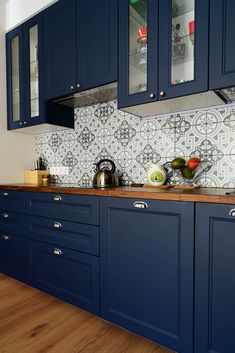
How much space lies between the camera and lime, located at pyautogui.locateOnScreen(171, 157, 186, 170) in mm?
1627

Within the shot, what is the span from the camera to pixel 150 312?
132 cm

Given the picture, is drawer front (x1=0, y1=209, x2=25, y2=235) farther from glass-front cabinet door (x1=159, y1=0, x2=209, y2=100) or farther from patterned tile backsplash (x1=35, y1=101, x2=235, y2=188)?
glass-front cabinet door (x1=159, y1=0, x2=209, y2=100)

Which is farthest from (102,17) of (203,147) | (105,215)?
(105,215)

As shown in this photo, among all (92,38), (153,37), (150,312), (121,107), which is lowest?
(150,312)

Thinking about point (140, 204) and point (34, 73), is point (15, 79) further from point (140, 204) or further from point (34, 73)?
point (140, 204)

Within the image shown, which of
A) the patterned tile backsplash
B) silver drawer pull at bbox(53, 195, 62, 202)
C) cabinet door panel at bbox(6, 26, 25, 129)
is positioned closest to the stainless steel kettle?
the patterned tile backsplash

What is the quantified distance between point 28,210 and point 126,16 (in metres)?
1.67

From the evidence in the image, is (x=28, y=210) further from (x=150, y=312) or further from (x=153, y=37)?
(x=153, y=37)

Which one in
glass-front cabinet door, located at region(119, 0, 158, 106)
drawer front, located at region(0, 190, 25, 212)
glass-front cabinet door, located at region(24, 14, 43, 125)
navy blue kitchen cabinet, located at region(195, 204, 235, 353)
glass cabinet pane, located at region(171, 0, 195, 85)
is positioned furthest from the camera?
glass-front cabinet door, located at region(24, 14, 43, 125)

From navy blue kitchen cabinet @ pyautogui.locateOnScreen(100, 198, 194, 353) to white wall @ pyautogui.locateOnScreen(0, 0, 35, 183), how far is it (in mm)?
1563

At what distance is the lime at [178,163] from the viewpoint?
64.0 inches

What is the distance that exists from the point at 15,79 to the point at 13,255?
1.82 metres

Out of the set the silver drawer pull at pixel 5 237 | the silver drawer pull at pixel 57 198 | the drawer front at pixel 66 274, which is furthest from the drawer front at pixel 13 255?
the silver drawer pull at pixel 57 198

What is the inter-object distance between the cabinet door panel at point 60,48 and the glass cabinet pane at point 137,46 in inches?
21.8
